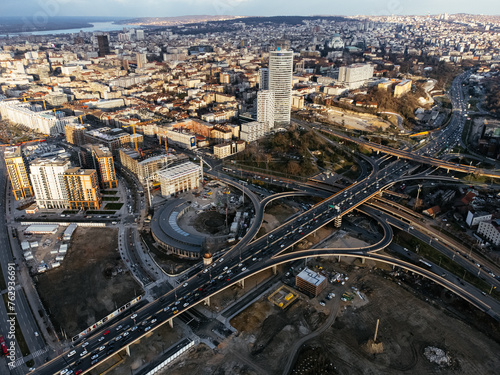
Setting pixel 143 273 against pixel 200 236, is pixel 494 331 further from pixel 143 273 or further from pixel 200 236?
pixel 143 273

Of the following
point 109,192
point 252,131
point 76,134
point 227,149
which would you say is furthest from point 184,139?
point 109,192

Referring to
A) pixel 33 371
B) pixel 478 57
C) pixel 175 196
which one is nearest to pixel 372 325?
pixel 33 371

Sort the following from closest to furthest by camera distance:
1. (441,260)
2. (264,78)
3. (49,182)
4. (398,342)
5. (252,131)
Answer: (398,342) → (441,260) → (49,182) → (252,131) → (264,78)

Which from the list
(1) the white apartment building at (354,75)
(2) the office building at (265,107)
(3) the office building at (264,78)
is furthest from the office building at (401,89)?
(2) the office building at (265,107)

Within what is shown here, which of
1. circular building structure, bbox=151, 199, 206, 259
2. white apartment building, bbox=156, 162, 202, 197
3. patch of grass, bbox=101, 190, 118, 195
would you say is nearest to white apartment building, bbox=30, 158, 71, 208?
patch of grass, bbox=101, 190, 118, 195

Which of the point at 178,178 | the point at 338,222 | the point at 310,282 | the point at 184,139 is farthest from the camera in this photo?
the point at 184,139

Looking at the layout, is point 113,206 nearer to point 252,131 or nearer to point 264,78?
point 252,131

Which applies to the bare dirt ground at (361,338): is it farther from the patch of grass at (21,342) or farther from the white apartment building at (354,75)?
the white apartment building at (354,75)

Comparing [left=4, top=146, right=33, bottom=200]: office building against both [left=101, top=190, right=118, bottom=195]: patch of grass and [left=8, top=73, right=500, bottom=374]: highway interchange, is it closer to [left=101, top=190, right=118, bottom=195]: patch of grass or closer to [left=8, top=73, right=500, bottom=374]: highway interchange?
[left=101, top=190, right=118, bottom=195]: patch of grass
